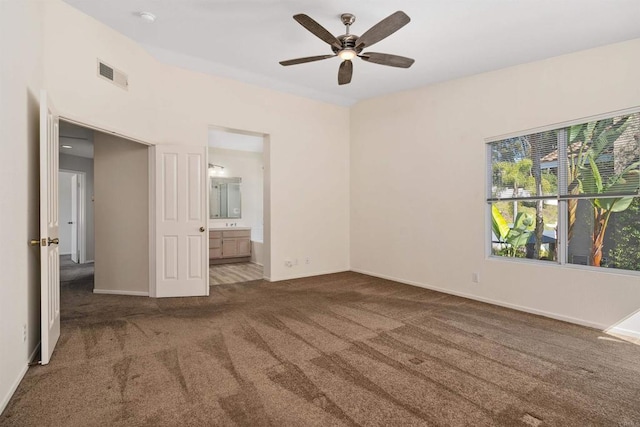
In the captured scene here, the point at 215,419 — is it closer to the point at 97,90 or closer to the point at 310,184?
the point at 97,90

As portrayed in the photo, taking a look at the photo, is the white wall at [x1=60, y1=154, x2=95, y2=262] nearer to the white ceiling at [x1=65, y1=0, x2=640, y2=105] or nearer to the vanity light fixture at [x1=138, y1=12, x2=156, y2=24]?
the white ceiling at [x1=65, y1=0, x2=640, y2=105]

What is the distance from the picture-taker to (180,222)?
4617 mm

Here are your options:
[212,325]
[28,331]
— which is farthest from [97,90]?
[212,325]

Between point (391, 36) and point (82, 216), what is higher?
point (391, 36)

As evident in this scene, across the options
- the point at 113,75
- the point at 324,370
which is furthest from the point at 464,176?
the point at 113,75

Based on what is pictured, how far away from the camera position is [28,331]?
2.53m

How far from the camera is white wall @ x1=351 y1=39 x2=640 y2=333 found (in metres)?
3.49

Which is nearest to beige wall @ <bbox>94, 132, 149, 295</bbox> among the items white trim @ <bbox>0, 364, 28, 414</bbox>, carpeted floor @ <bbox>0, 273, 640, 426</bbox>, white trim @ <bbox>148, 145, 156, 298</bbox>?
white trim @ <bbox>148, 145, 156, 298</bbox>

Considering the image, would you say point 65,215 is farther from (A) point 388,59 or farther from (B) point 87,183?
(A) point 388,59

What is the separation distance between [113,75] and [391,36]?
329cm

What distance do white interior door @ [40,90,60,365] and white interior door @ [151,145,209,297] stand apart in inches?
61.3

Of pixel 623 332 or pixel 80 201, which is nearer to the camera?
pixel 623 332

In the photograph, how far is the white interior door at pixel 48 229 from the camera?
98.9 inches

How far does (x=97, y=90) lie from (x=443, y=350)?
14.8 ft
